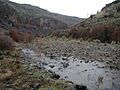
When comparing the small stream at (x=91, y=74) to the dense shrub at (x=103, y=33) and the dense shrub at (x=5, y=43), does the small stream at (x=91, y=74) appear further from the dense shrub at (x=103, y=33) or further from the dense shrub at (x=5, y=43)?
the dense shrub at (x=103, y=33)

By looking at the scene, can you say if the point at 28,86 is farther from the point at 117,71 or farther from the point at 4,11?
the point at 4,11

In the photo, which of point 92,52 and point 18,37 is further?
point 18,37

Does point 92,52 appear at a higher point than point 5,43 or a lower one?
lower

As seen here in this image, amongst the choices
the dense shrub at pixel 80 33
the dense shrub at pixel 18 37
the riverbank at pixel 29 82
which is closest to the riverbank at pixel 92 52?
the riverbank at pixel 29 82

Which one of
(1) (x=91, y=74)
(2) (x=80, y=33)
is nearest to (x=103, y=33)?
(2) (x=80, y=33)

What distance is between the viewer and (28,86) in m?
17.7

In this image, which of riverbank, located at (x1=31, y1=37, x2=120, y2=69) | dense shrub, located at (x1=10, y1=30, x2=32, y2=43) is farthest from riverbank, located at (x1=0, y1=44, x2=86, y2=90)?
dense shrub, located at (x1=10, y1=30, x2=32, y2=43)

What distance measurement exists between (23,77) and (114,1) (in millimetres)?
104233

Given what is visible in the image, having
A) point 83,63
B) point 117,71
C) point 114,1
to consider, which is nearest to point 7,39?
point 83,63

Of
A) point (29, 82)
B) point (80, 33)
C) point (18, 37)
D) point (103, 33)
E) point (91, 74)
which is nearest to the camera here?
point (29, 82)

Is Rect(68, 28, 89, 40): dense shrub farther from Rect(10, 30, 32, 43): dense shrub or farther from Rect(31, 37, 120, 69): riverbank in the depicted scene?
Rect(31, 37, 120, 69): riverbank

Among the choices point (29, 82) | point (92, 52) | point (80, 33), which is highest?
point (29, 82)

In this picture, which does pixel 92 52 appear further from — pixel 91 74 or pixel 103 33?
pixel 103 33

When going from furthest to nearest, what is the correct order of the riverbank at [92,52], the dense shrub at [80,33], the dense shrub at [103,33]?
the dense shrub at [80,33] → the dense shrub at [103,33] → the riverbank at [92,52]
